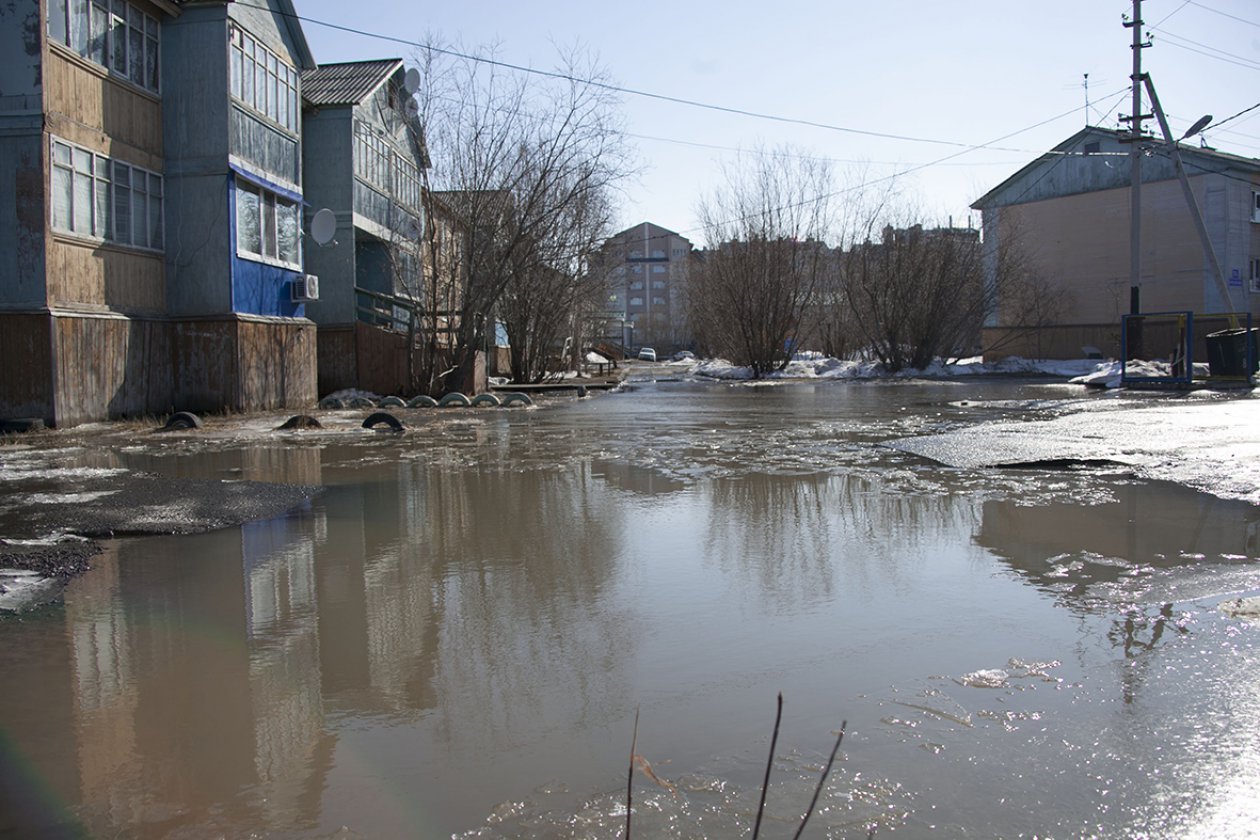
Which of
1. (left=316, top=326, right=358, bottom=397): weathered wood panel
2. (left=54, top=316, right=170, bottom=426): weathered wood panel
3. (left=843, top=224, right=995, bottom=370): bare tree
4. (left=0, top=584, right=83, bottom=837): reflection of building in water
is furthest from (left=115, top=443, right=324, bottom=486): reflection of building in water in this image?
(left=843, top=224, right=995, bottom=370): bare tree

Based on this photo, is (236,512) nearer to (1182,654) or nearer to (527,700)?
(527,700)

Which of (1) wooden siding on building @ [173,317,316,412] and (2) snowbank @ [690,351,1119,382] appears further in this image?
(2) snowbank @ [690,351,1119,382]

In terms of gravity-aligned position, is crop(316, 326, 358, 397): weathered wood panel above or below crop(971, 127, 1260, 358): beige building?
below

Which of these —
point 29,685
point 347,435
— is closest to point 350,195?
point 347,435

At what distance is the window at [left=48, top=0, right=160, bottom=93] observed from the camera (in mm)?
15734

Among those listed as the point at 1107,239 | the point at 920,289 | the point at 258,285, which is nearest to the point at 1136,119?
the point at 920,289

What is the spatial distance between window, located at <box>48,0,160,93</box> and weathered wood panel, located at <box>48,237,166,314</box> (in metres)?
3.23

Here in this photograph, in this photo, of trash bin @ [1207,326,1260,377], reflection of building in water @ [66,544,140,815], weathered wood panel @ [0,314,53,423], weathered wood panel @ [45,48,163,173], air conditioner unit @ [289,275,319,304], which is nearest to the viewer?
reflection of building in water @ [66,544,140,815]

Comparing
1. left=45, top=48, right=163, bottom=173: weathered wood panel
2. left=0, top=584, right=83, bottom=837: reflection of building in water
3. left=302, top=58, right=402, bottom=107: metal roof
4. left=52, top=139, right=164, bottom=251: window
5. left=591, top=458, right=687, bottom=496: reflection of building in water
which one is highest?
left=302, top=58, right=402, bottom=107: metal roof

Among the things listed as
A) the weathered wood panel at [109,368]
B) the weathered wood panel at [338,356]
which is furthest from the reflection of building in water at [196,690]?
the weathered wood panel at [338,356]

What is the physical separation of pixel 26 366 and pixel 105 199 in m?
3.64

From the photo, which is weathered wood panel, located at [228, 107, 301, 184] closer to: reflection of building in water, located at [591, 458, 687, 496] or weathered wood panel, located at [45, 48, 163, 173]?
weathered wood panel, located at [45, 48, 163, 173]

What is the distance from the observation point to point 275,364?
2094cm

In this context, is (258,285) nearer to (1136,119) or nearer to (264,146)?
(264,146)
